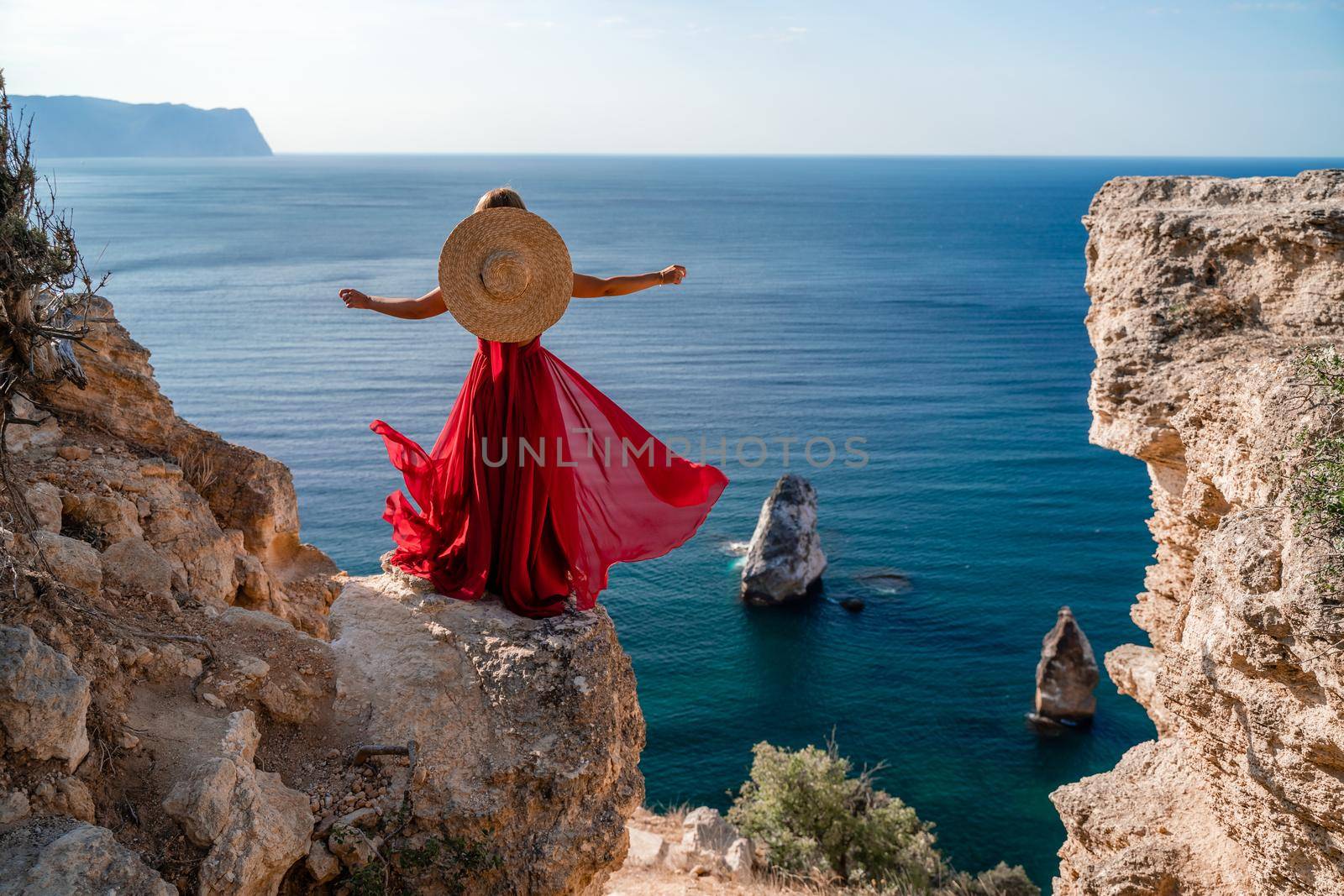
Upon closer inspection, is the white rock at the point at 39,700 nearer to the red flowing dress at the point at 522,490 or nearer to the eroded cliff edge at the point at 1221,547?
the red flowing dress at the point at 522,490

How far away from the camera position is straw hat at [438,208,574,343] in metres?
6.64

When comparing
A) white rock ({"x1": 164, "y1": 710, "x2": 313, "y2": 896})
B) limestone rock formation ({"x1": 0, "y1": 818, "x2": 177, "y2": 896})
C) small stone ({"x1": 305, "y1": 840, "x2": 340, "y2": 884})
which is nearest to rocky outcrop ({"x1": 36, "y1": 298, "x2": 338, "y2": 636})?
white rock ({"x1": 164, "y1": 710, "x2": 313, "y2": 896})

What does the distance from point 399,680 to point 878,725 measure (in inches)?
1026

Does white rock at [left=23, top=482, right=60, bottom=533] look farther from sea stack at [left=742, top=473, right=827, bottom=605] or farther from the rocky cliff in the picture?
sea stack at [left=742, top=473, right=827, bottom=605]

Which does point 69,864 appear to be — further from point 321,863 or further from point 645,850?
point 645,850

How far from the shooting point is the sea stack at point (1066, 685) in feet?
96.7

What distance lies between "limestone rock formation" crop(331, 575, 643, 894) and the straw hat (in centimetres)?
203

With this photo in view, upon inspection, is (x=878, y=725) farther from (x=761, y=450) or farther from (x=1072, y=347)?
(x=1072, y=347)

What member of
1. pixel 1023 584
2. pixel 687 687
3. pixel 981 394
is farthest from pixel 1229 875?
pixel 981 394

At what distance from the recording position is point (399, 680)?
6594 millimetres

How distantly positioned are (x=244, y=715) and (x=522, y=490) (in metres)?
2.29

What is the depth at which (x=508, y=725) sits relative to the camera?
6.38 meters

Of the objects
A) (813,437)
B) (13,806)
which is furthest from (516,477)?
(813,437)

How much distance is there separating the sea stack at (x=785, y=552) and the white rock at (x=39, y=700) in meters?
33.7
